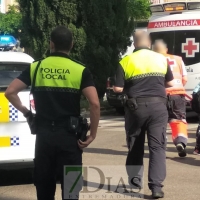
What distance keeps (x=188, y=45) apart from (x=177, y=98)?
23.4ft

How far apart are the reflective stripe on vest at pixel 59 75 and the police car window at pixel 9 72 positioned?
279cm

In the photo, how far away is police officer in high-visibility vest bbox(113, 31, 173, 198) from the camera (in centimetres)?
712

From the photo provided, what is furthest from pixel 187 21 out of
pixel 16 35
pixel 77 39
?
pixel 16 35

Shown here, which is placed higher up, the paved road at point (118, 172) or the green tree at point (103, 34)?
the green tree at point (103, 34)

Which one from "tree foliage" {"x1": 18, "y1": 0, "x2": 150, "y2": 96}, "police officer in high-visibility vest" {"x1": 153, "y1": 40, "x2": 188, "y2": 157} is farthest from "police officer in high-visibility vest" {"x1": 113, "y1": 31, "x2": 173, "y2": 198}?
"tree foliage" {"x1": 18, "y1": 0, "x2": 150, "y2": 96}

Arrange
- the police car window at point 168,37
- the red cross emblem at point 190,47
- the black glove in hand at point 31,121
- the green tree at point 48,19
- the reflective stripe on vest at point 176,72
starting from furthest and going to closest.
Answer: the green tree at point 48,19 < the police car window at point 168,37 < the red cross emblem at point 190,47 < the reflective stripe on vest at point 176,72 < the black glove in hand at point 31,121

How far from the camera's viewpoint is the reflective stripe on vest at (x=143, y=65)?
719cm

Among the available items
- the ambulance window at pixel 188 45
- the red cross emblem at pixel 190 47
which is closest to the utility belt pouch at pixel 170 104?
the ambulance window at pixel 188 45

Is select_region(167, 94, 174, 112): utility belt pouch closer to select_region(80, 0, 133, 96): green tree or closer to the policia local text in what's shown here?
the policia local text

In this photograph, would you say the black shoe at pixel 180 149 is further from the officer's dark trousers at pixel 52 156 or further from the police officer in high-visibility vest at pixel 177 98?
the officer's dark trousers at pixel 52 156

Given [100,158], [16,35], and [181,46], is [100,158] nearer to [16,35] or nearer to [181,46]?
[181,46]

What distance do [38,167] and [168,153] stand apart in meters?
5.51

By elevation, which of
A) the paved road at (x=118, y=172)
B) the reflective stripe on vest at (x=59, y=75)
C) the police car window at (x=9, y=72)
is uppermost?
the reflective stripe on vest at (x=59, y=75)

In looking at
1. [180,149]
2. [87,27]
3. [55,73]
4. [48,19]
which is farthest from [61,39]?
[87,27]
